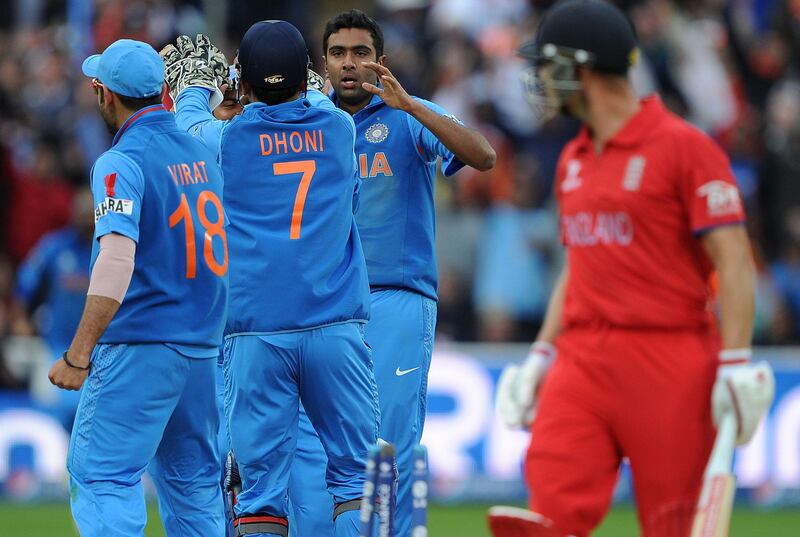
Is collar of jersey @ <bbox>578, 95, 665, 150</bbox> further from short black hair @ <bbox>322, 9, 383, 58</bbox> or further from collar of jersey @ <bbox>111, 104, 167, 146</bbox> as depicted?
short black hair @ <bbox>322, 9, 383, 58</bbox>

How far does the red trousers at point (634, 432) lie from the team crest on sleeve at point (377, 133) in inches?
108

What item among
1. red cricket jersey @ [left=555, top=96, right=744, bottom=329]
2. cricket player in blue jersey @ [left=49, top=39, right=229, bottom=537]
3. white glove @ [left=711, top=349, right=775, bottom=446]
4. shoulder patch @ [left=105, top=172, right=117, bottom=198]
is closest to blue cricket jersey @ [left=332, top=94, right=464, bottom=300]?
cricket player in blue jersey @ [left=49, top=39, right=229, bottom=537]

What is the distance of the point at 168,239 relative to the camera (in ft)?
22.8

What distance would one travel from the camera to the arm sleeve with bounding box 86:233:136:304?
259 inches

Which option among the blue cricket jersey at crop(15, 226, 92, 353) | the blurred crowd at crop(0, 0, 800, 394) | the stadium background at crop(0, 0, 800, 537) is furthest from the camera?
the blurred crowd at crop(0, 0, 800, 394)

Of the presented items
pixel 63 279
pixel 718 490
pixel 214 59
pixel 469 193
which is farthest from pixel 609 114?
pixel 469 193

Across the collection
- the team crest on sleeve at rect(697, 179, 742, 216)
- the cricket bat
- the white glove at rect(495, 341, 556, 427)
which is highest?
the team crest on sleeve at rect(697, 179, 742, 216)

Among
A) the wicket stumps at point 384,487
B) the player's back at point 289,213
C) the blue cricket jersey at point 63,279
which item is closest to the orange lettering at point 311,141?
the player's back at point 289,213

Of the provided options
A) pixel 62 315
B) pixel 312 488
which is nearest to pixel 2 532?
pixel 62 315

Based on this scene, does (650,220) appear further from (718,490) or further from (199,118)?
(199,118)

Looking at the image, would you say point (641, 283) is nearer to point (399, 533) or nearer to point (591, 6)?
point (591, 6)

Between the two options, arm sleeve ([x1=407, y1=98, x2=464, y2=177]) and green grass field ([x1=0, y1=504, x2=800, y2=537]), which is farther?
green grass field ([x1=0, y1=504, x2=800, y2=537])

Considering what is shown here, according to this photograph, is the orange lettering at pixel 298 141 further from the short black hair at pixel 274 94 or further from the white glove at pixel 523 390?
the white glove at pixel 523 390

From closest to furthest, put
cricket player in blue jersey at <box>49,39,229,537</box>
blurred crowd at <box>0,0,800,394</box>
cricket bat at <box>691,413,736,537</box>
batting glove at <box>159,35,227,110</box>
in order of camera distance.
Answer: cricket bat at <box>691,413,736,537</box> < cricket player in blue jersey at <box>49,39,229,537</box> < batting glove at <box>159,35,227,110</box> < blurred crowd at <box>0,0,800,394</box>
